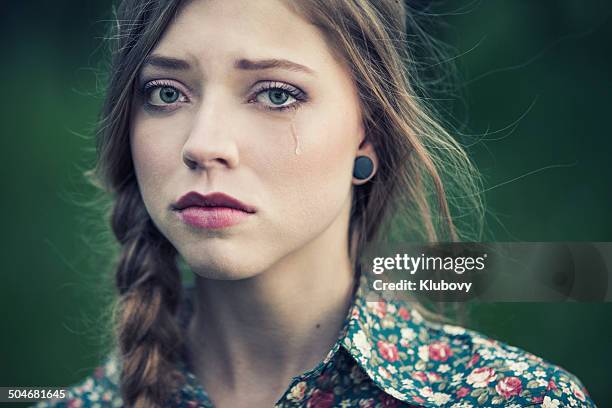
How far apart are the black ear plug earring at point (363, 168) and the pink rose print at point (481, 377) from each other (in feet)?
1.25

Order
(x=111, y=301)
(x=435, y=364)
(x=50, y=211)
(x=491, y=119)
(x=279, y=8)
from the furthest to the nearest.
→ (x=50, y=211) → (x=491, y=119) → (x=111, y=301) → (x=435, y=364) → (x=279, y=8)

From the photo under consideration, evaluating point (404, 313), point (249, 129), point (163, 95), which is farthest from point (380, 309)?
point (163, 95)

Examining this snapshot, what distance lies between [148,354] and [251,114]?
0.50 meters

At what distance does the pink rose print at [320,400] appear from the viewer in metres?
1.38

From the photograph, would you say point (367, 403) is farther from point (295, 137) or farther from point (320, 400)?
point (295, 137)

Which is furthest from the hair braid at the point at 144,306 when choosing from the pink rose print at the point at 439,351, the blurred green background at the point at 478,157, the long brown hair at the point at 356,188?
the pink rose print at the point at 439,351

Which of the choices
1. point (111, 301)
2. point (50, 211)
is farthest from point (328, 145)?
point (50, 211)

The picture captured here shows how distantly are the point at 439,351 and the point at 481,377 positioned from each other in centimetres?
12

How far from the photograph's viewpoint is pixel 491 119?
185 centimetres

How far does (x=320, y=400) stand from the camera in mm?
1379

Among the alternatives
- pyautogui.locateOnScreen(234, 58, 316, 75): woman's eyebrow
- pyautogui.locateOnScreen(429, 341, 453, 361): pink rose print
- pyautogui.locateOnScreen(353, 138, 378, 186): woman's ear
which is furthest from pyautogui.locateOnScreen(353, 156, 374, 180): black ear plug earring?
pyautogui.locateOnScreen(429, 341, 453, 361): pink rose print

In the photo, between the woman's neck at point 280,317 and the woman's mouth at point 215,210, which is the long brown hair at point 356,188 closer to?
the woman's neck at point 280,317

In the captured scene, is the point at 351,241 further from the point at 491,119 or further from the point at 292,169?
the point at 491,119

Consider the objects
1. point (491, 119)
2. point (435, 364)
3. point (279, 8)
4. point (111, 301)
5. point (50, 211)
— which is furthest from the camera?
point (50, 211)
